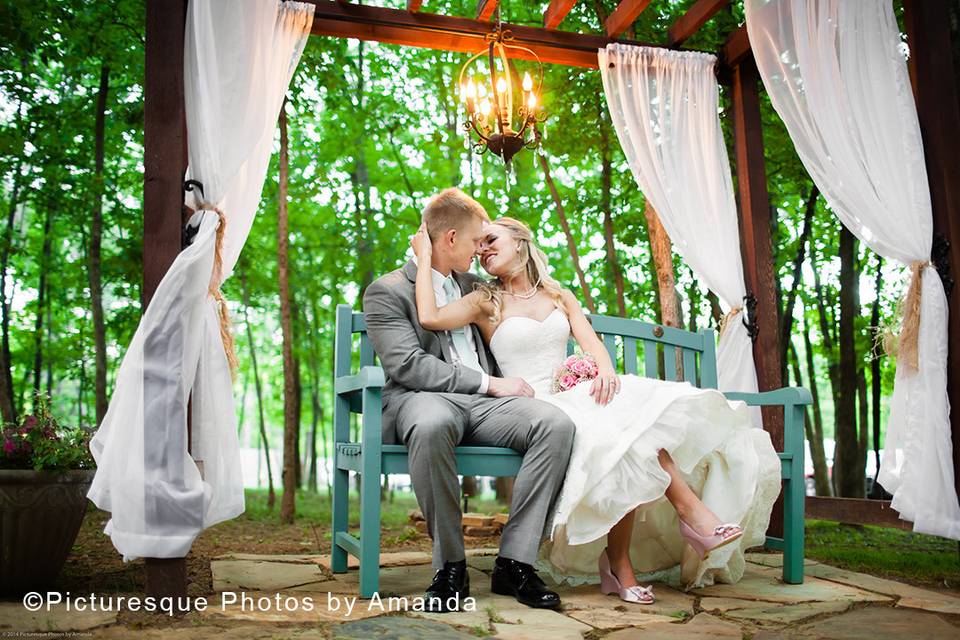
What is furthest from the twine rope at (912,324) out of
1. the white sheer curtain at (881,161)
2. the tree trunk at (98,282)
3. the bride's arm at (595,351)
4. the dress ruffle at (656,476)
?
the tree trunk at (98,282)

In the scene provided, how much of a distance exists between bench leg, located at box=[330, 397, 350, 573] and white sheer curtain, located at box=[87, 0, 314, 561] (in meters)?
0.59

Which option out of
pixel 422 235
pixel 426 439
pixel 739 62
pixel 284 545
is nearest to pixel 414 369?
pixel 426 439

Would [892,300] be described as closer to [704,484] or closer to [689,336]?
[689,336]

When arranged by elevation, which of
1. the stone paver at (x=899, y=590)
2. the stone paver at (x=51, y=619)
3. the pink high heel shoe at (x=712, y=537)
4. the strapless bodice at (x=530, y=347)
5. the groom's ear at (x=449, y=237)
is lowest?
the stone paver at (x=899, y=590)

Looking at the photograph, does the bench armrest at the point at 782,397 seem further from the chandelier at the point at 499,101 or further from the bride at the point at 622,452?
the chandelier at the point at 499,101

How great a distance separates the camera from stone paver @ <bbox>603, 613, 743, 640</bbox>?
2.19m

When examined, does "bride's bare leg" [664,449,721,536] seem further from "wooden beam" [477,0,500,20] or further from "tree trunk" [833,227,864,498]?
"tree trunk" [833,227,864,498]

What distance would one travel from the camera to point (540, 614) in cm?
245

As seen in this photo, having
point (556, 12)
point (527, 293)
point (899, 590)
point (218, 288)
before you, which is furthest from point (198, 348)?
point (899, 590)

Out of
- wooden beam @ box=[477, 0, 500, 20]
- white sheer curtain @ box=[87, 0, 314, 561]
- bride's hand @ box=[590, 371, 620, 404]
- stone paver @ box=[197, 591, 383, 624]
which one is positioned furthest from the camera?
wooden beam @ box=[477, 0, 500, 20]

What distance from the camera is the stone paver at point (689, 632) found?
219 centimetres

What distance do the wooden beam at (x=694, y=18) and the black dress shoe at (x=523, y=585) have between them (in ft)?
10.0

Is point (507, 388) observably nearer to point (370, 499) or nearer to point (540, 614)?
point (370, 499)

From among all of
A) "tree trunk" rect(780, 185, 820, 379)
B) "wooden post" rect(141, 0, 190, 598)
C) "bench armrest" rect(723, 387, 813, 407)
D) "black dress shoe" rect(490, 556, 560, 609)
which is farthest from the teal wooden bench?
"tree trunk" rect(780, 185, 820, 379)
